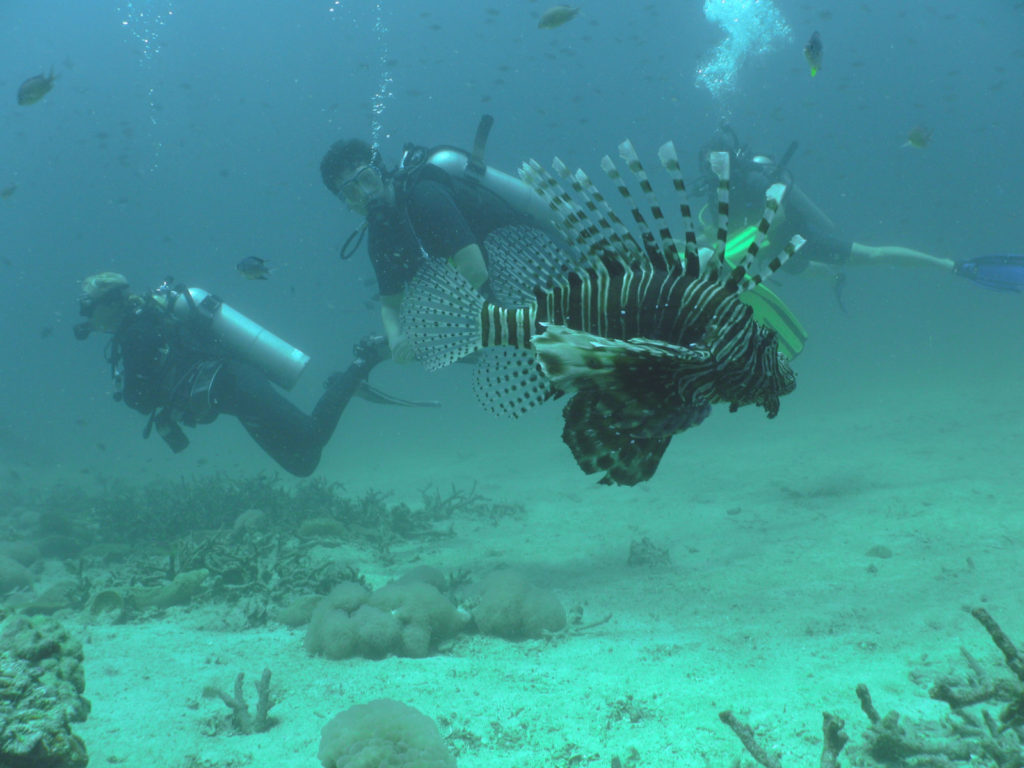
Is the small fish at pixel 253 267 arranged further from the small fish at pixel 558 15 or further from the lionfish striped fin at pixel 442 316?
the lionfish striped fin at pixel 442 316

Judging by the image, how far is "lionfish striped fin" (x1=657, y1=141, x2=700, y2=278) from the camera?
1.86 metres

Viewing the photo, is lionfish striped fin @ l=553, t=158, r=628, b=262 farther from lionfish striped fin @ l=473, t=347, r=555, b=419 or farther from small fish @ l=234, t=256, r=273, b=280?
small fish @ l=234, t=256, r=273, b=280

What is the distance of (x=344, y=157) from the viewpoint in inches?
257

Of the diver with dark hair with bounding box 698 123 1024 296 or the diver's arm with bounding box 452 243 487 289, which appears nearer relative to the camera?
the diver's arm with bounding box 452 243 487 289

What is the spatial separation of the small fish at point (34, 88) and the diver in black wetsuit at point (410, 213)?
6.83 meters

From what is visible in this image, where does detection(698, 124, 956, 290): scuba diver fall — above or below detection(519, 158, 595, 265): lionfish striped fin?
above

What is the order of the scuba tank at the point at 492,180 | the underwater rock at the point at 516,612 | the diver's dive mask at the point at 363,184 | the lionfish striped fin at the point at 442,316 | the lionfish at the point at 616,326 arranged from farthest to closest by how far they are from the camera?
the diver's dive mask at the point at 363,184
the scuba tank at the point at 492,180
the underwater rock at the point at 516,612
the lionfish striped fin at the point at 442,316
the lionfish at the point at 616,326

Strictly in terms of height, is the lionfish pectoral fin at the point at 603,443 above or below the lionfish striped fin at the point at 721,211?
below

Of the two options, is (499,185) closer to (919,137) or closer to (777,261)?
(777,261)

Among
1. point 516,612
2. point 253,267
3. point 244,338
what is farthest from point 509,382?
point 253,267

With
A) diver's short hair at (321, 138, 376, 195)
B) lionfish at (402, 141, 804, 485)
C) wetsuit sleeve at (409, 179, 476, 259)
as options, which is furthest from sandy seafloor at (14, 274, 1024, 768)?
diver's short hair at (321, 138, 376, 195)

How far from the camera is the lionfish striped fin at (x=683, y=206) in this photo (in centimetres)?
186

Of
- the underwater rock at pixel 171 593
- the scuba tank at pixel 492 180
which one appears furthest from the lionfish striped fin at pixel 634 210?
the underwater rock at pixel 171 593

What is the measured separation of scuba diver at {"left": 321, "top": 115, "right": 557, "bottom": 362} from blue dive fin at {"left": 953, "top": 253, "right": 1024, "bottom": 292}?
21.3 ft
